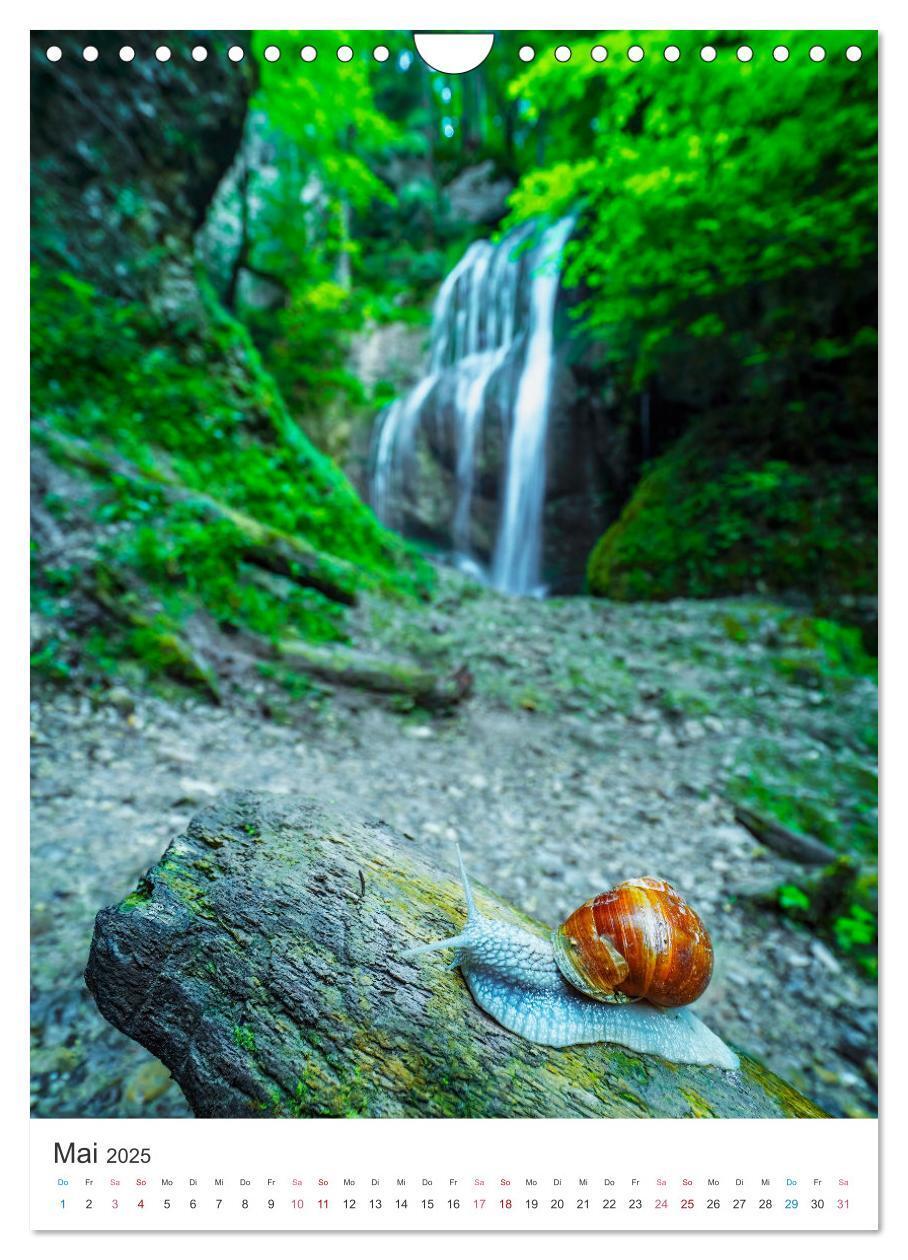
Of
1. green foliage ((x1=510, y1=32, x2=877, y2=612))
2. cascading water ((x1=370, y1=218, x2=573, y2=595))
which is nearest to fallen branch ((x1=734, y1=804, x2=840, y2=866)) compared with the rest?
green foliage ((x1=510, y1=32, x2=877, y2=612))

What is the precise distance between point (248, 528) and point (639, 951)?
10.7 feet

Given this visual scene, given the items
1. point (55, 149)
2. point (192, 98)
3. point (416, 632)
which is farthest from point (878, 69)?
point (192, 98)

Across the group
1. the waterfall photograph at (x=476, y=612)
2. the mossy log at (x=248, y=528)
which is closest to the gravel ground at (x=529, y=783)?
the waterfall photograph at (x=476, y=612)

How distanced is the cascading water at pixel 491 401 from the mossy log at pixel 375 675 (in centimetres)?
365

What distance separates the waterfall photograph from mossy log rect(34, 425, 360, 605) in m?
0.03

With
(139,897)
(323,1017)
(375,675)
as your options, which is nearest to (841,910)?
(323,1017)

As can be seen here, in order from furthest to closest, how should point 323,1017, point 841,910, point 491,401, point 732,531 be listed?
point 491,401 → point 732,531 → point 841,910 → point 323,1017

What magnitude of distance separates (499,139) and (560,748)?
580 centimetres

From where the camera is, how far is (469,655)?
365cm

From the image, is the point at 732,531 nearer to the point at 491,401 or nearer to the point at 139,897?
the point at 491,401

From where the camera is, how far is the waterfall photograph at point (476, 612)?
2.57ft

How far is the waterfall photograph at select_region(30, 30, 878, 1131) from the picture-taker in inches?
30.8

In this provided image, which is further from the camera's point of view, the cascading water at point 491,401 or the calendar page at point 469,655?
the cascading water at point 491,401
